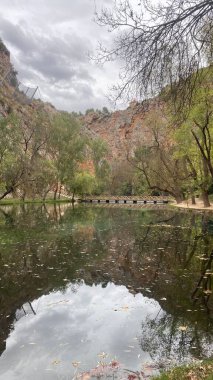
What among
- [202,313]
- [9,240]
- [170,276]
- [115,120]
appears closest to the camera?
[202,313]

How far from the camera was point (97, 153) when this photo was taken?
9725cm

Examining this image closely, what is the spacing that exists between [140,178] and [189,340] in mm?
82505

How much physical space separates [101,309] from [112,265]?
392 cm

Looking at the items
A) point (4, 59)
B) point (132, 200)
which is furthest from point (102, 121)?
point (132, 200)

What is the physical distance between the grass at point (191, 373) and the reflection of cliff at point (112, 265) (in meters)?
1.58

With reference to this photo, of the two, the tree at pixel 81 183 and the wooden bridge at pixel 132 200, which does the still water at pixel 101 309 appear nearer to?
the wooden bridge at pixel 132 200

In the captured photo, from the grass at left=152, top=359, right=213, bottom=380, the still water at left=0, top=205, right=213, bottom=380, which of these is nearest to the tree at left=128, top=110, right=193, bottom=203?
the still water at left=0, top=205, right=213, bottom=380

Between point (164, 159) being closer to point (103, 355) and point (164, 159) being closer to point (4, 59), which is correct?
point (103, 355)

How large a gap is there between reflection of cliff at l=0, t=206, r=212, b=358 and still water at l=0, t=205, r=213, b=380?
1.1 inches

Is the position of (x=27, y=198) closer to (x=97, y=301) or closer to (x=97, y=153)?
(x=97, y=153)

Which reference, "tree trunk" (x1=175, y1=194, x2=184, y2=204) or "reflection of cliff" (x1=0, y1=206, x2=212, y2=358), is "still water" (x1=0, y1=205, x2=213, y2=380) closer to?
"reflection of cliff" (x1=0, y1=206, x2=212, y2=358)

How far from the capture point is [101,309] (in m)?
8.26

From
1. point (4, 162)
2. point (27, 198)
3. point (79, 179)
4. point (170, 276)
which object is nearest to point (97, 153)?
point (79, 179)

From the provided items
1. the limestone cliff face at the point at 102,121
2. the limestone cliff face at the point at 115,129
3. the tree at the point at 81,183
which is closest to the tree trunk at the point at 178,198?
the tree at the point at 81,183
